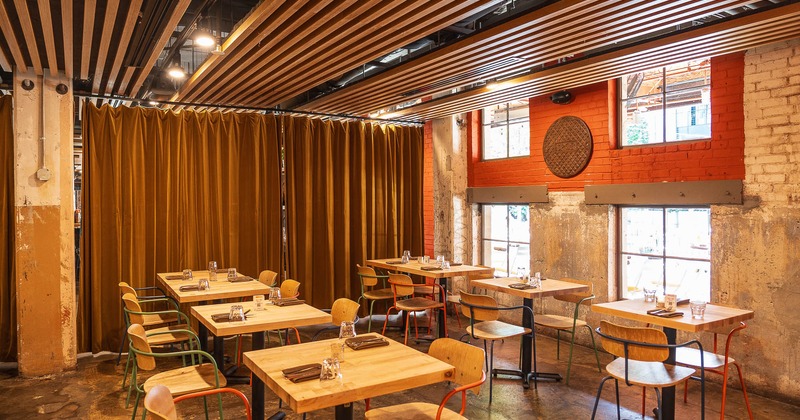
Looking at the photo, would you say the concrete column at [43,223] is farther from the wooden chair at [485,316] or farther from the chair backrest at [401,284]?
the wooden chair at [485,316]

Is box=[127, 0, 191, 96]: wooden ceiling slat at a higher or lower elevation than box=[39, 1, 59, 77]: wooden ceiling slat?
lower

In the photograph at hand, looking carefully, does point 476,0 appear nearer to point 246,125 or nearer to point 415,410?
point 415,410

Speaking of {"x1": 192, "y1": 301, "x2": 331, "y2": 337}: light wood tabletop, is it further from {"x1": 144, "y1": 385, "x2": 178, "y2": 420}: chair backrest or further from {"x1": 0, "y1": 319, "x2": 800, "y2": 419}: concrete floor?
{"x1": 144, "y1": 385, "x2": 178, "y2": 420}: chair backrest

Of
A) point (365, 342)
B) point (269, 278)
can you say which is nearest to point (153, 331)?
point (269, 278)

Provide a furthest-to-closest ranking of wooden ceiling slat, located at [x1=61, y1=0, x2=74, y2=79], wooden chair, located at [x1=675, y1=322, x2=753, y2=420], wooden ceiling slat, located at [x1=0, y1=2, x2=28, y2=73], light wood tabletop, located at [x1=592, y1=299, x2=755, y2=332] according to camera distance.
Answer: wooden chair, located at [x1=675, y1=322, x2=753, y2=420], light wood tabletop, located at [x1=592, y1=299, x2=755, y2=332], wooden ceiling slat, located at [x1=0, y1=2, x2=28, y2=73], wooden ceiling slat, located at [x1=61, y1=0, x2=74, y2=79]

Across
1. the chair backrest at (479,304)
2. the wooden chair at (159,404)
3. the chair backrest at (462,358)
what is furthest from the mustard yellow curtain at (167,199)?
the chair backrest at (462,358)

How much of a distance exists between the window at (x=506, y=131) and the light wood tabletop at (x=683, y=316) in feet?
10.4

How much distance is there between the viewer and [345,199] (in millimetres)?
7703

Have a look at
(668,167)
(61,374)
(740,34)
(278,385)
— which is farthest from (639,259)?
(61,374)

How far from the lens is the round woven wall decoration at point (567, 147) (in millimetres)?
6289

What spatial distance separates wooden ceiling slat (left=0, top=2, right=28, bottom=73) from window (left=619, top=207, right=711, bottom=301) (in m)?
5.80

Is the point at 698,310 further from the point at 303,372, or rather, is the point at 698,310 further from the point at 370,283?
the point at 370,283

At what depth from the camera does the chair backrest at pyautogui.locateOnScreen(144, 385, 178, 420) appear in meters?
2.36

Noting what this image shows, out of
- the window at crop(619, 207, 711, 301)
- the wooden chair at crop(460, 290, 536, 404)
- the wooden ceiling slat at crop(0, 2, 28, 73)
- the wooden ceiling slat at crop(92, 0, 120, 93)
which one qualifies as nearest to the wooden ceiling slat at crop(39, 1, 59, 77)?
the wooden ceiling slat at crop(0, 2, 28, 73)
